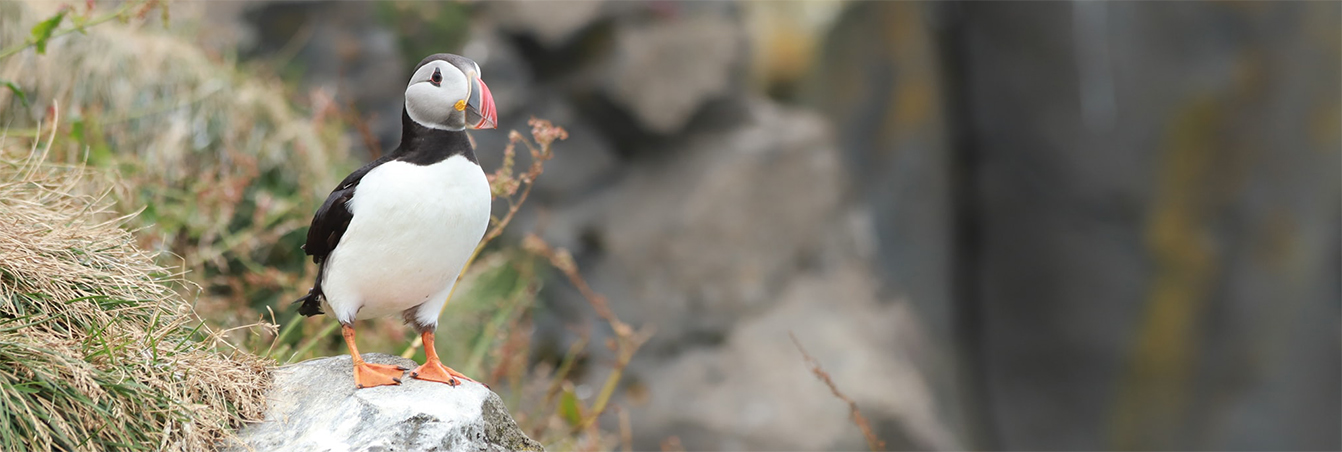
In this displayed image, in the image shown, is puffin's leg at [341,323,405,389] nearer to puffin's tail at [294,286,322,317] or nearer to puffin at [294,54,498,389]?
puffin at [294,54,498,389]

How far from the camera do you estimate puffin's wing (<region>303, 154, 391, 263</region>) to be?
1744 millimetres

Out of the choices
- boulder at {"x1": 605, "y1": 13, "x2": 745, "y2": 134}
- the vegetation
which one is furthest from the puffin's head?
boulder at {"x1": 605, "y1": 13, "x2": 745, "y2": 134}

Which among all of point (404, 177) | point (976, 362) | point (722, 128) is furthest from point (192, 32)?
point (976, 362)

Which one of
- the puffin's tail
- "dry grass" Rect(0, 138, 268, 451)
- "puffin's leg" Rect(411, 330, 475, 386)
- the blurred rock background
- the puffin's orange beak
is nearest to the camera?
"dry grass" Rect(0, 138, 268, 451)

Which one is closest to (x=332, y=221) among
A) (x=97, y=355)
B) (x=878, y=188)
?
(x=97, y=355)

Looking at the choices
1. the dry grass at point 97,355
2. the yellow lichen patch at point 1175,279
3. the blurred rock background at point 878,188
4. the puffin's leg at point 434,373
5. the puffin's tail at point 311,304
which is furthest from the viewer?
the yellow lichen patch at point 1175,279

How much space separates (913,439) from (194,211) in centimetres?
422

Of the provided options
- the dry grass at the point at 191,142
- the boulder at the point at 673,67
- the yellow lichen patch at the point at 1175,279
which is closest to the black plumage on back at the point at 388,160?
the dry grass at the point at 191,142

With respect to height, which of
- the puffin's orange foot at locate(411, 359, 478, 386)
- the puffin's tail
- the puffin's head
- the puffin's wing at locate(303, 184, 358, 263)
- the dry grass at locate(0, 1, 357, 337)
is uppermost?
the puffin's head

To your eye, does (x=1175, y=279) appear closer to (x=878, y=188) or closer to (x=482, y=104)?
(x=878, y=188)

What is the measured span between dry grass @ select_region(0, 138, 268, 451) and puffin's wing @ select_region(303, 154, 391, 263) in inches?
10.9

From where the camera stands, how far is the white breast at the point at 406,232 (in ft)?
5.48

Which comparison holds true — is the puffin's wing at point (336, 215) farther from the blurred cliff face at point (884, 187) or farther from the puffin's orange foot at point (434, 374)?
the blurred cliff face at point (884, 187)

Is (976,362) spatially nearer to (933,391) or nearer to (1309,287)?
(933,391)
